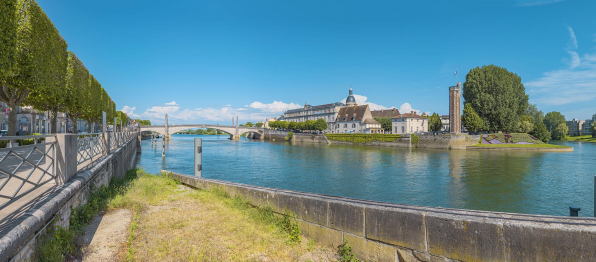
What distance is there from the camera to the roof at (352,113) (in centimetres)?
10080

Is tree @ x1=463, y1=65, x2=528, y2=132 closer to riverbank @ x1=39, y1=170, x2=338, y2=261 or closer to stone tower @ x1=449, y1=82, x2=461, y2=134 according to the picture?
stone tower @ x1=449, y1=82, x2=461, y2=134

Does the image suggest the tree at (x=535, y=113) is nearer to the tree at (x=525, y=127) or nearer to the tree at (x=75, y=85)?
the tree at (x=525, y=127)

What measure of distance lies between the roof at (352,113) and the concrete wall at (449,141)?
38.8m

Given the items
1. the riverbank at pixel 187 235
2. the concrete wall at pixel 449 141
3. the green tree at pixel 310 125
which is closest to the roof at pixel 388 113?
the green tree at pixel 310 125

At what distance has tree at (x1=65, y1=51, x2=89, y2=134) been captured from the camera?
22.3 metres

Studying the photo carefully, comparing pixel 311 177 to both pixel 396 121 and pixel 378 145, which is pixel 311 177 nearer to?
pixel 378 145

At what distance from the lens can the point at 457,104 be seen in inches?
2430

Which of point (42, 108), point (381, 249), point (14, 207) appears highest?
point (42, 108)

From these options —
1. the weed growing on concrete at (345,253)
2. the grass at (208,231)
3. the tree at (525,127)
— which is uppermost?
the tree at (525,127)

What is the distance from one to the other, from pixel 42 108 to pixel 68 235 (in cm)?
2719

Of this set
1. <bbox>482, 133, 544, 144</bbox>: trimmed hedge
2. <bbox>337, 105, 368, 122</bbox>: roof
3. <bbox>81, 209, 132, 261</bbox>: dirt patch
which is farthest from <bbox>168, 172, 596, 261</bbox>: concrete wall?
<bbox>337, 105, 368, 122</bbox>: roof

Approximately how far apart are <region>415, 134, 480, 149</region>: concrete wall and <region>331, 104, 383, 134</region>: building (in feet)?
107

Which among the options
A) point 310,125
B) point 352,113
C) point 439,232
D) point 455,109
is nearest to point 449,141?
point 455,109

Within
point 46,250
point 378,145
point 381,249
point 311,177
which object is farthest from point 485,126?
point 46,250
